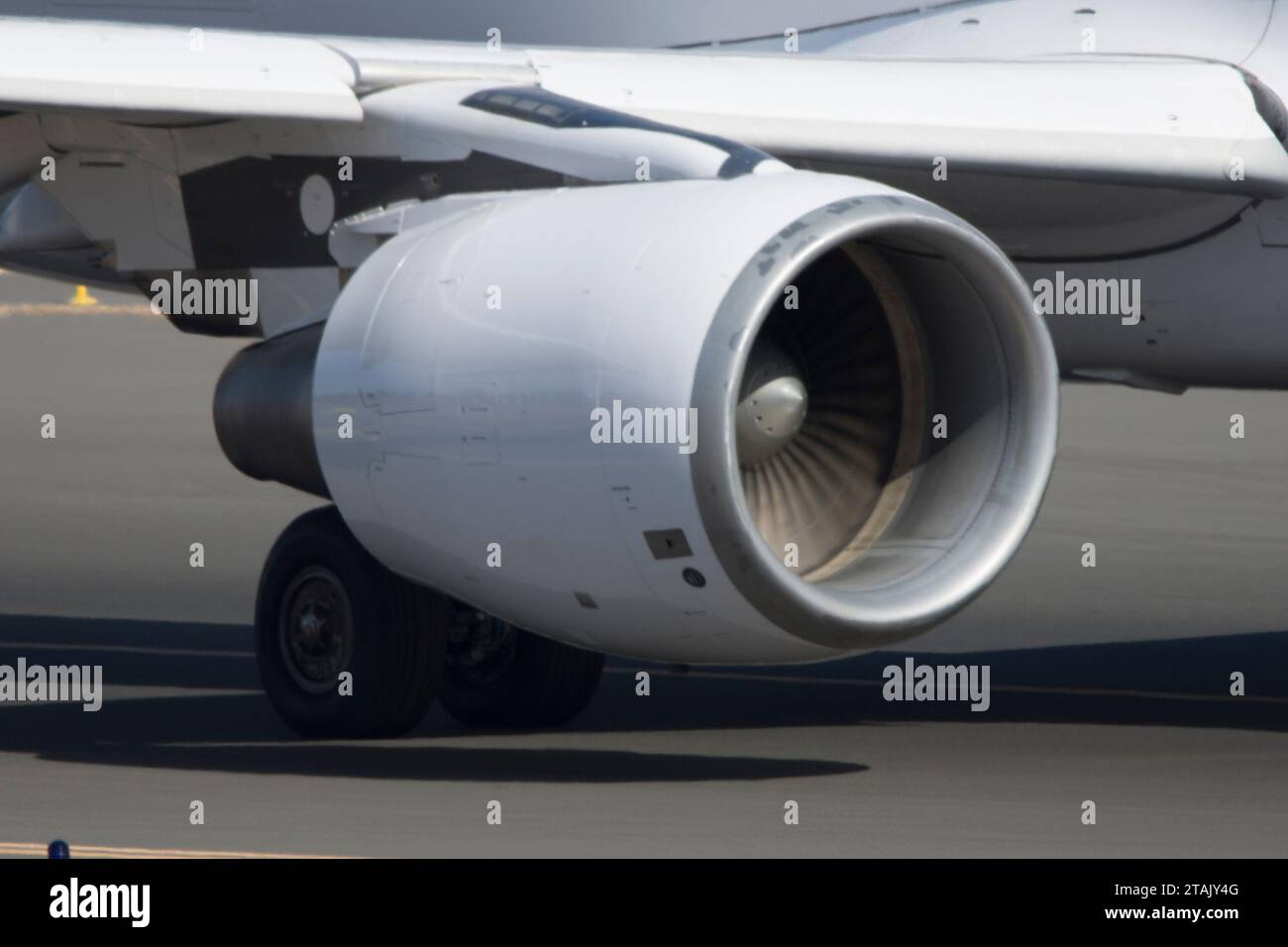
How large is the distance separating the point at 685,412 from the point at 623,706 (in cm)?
406

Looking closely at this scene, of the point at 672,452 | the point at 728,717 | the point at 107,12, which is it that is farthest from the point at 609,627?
the point at 107,12

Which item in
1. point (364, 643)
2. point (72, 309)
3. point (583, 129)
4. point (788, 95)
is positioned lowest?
point (364, 643)

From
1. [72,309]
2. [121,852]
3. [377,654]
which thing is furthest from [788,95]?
[72,309]

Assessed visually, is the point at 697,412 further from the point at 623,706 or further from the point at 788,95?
the point at 623,706

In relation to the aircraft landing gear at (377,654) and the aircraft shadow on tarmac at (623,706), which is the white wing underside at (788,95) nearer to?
the aircraft landing gear at (377,654)

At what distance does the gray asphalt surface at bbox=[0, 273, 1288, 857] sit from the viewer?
9766mm

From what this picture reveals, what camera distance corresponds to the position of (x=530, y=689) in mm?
12609

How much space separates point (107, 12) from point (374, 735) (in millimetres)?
4415

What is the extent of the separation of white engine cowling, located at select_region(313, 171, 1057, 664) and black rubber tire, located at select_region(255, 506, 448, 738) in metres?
0.59

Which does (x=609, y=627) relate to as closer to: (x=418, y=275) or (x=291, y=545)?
(x=418, y=275)

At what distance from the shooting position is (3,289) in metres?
58.3

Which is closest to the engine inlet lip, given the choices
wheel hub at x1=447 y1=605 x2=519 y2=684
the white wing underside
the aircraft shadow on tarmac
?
the aircraft shadow on tarmac

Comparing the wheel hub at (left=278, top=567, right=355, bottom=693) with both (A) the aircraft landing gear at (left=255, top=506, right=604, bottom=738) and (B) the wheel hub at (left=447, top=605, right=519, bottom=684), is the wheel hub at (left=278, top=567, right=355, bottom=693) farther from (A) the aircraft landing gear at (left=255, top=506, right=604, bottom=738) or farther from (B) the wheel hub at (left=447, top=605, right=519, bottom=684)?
(B) the wheel hub at (left=447, top=605, right=519, bottom=684)

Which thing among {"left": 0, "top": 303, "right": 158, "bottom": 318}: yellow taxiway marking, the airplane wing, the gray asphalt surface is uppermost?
{"left": 0, "top": 303, "right": 158, "bottom": 318}: yellow taxiway marking
